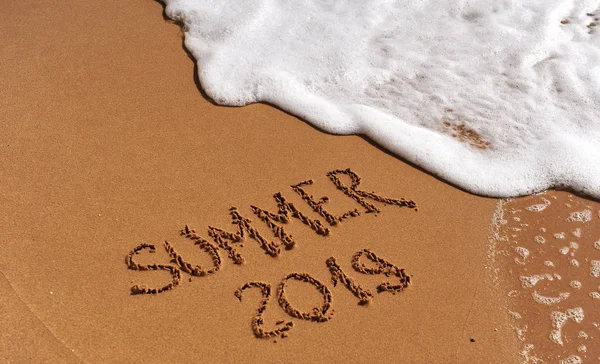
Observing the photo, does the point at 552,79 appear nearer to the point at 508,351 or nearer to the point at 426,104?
the point at 426,104

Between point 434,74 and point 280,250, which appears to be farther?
point 434,74

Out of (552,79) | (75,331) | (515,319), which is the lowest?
(75,331)

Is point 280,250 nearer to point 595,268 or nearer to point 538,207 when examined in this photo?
point 538,207

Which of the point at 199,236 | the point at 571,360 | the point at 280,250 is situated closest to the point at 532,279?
the point at 571,360

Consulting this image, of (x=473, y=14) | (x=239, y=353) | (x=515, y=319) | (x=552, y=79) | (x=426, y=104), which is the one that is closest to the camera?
(x=239, y=353)

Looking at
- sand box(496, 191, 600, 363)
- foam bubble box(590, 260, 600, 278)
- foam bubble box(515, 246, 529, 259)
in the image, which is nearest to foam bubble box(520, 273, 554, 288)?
sand box(496, 191, 600, 363)

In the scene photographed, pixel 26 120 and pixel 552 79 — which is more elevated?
pixel 552 79

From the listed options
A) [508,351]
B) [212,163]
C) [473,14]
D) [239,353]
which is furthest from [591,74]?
[239,353]
